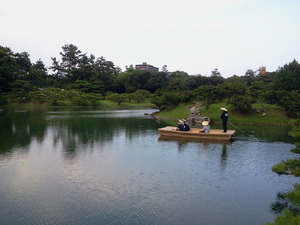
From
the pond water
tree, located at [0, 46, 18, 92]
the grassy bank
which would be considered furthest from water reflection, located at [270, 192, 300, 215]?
tree, located at [0, 46, 18, 92]

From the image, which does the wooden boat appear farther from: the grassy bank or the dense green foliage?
the grassy bank

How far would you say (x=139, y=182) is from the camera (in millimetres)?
10008

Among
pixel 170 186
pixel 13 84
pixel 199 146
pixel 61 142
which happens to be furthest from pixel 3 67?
pixel 170 186

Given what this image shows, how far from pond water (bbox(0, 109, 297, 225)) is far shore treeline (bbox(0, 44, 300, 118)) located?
14648mm

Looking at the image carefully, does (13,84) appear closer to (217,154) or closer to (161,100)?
(161,100)

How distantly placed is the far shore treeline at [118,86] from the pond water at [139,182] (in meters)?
14.6

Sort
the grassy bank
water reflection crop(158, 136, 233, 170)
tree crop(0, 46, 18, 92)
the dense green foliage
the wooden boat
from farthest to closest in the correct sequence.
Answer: tree crop(0, 46, 18, 92) < the grassy bank < the wooden boat < water reflection crop(158, 136, 233, 170) < the dense green foliage

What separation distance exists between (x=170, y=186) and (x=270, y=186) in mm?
3537

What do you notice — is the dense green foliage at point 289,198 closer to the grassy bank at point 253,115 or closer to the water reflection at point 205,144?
the water reflection at point 205,144

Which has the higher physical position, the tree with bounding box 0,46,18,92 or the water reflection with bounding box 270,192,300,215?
the tree with bounding box 0,46,18,92

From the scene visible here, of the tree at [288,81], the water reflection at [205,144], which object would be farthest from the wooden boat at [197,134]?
the tree at [288,81]

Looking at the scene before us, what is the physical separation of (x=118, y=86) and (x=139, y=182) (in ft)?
201

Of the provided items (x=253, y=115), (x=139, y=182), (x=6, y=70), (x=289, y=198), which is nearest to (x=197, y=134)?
(x=139, y=182)

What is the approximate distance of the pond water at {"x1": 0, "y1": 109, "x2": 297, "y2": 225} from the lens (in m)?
7.59
